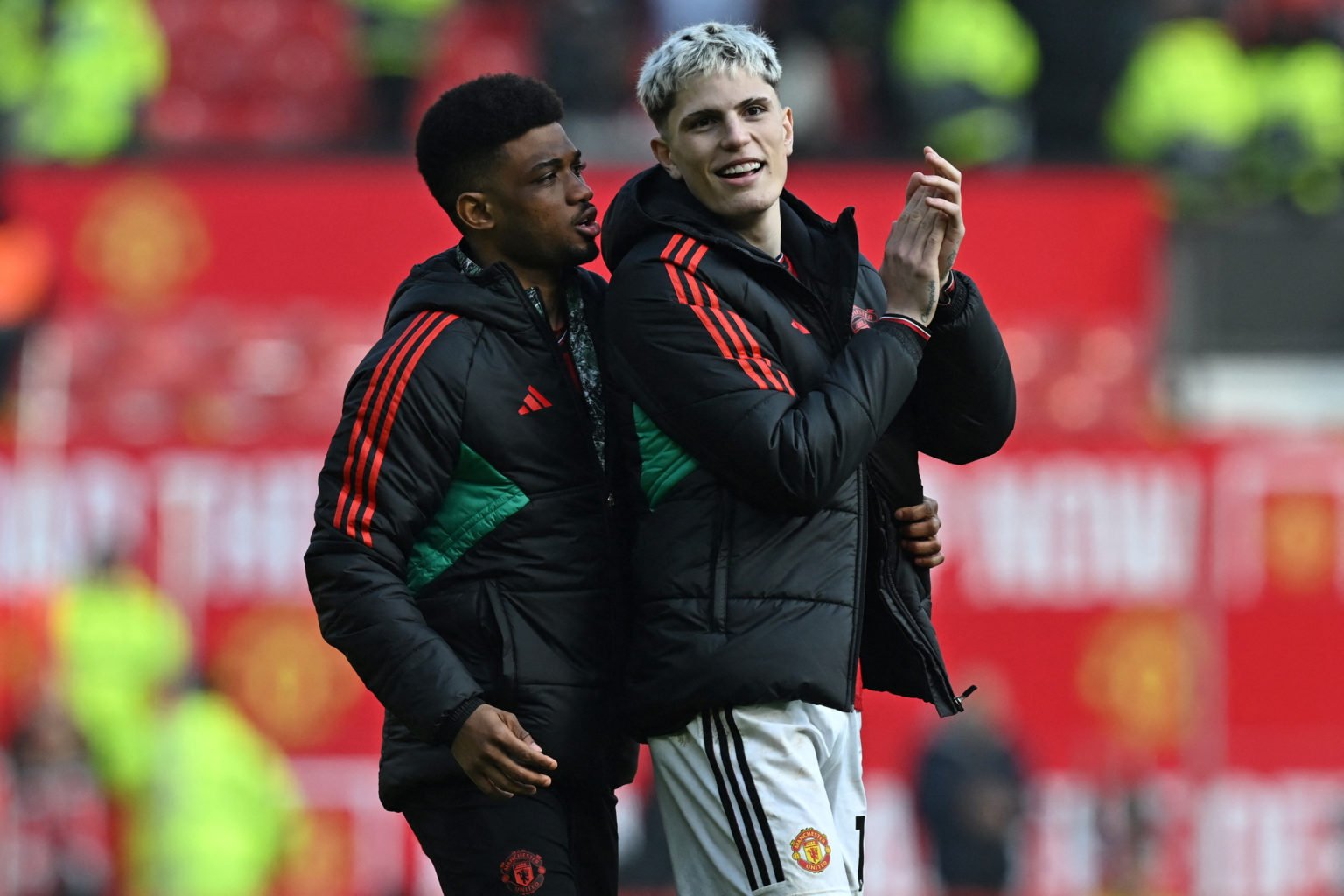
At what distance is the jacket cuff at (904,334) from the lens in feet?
12.4

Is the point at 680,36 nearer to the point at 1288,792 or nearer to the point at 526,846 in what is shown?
the point at 526,846

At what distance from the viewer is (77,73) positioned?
1197 centimetres

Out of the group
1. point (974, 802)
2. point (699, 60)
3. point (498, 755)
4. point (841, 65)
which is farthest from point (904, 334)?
point (841, 65)

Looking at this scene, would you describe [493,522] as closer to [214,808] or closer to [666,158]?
[666,158]

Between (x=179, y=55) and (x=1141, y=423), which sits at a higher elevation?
(x=179, y=55)

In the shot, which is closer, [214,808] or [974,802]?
[974,802]

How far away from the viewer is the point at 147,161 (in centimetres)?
1077

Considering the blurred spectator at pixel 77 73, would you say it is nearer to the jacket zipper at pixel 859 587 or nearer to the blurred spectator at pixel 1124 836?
the blurred spectator at pixel 1124 836

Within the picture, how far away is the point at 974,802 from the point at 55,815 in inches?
144

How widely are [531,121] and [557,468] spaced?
60cm

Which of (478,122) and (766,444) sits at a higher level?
(478,122)

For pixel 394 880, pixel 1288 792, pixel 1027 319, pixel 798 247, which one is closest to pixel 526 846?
pixel 798 247

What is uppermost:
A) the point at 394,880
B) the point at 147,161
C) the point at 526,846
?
the point at 147,161

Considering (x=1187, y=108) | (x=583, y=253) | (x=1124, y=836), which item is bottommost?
(x=1124, y=836)
